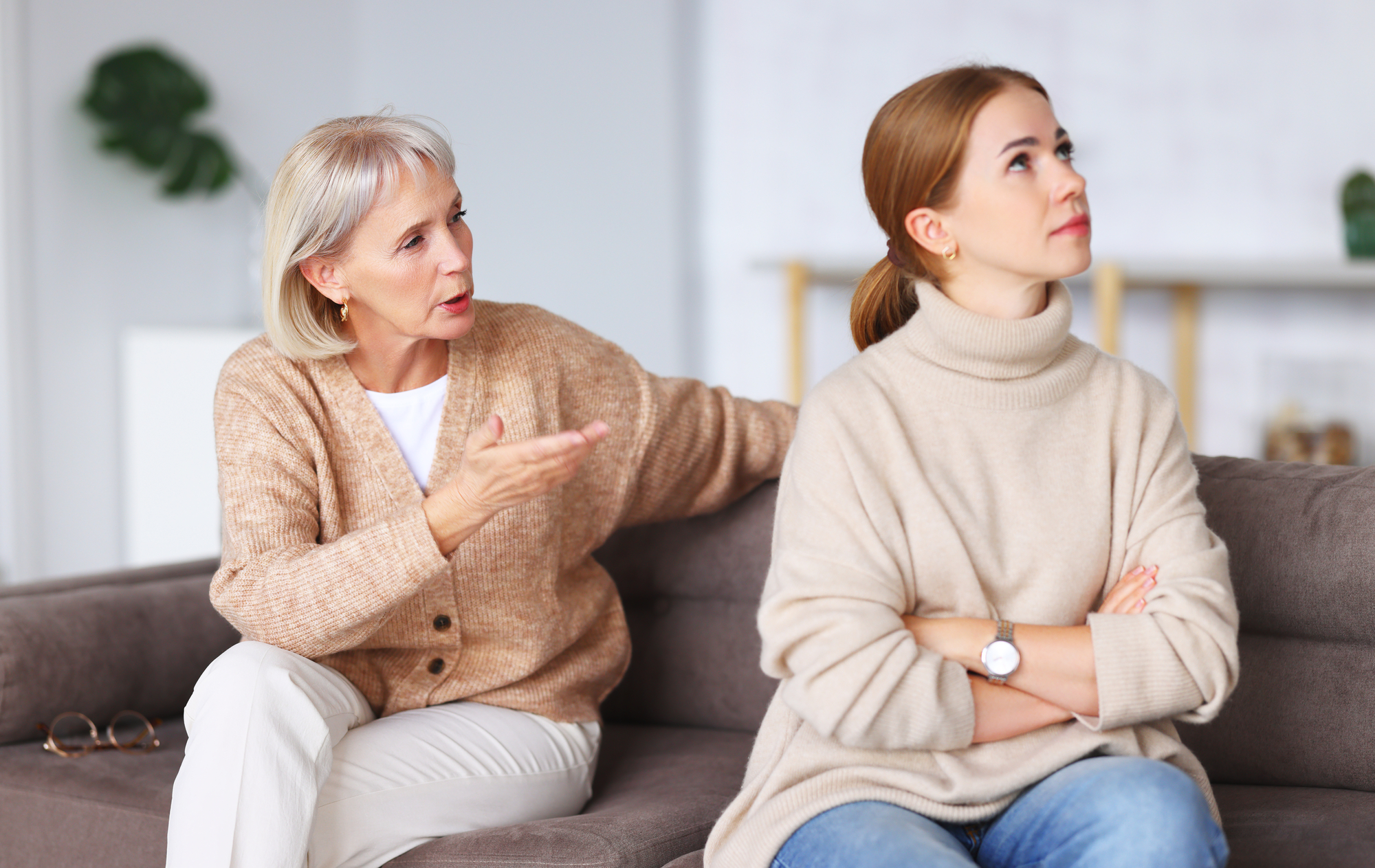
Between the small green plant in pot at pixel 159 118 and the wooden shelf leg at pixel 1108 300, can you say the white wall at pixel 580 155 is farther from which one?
the wooden shelf leg at pixel 1108 300

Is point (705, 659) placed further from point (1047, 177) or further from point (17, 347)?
point (17, 347)

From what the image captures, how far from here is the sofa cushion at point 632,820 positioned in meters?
1.48

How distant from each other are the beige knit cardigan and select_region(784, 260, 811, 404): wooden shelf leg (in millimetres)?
1985

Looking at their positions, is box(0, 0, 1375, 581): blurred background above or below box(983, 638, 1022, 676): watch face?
above

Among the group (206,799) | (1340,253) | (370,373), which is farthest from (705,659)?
(1340,253)

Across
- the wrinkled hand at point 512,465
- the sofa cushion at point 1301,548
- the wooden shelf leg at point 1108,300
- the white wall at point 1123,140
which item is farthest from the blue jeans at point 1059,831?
the white wall at point 1123,140

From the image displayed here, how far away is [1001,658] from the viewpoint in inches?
49.1

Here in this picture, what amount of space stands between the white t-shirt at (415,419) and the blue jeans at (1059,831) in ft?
2.36

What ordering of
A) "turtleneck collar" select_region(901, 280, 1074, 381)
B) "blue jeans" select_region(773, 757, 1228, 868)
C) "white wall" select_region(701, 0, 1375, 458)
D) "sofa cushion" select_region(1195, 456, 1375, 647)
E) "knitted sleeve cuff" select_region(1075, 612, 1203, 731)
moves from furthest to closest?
"white wall" select_region(701, 0, 1375, 458)
"sofa cushion" select_region(1195, 456, 1375, 647)
"turtleneck collar" select_region(901, 280, 1074, 381)
"knitted sleeve cuff" select_region(1075, 612, 1203, 731)
"blue jeans" select_region(773, 757, 1228, 868)

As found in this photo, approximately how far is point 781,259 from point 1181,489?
8.93 feet

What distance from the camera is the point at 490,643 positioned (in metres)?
1.71

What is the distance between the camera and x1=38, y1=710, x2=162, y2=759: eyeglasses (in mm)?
1838

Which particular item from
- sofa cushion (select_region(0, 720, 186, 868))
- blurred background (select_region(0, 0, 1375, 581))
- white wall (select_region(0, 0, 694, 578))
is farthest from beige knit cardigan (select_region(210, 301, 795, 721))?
white wall (select_region(0, 0, 694, 578))

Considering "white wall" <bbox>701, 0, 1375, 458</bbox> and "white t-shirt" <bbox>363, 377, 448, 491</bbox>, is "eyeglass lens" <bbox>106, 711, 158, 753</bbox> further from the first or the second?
"white wall" <bbox>701, 0, 1375, 458</bbox>
